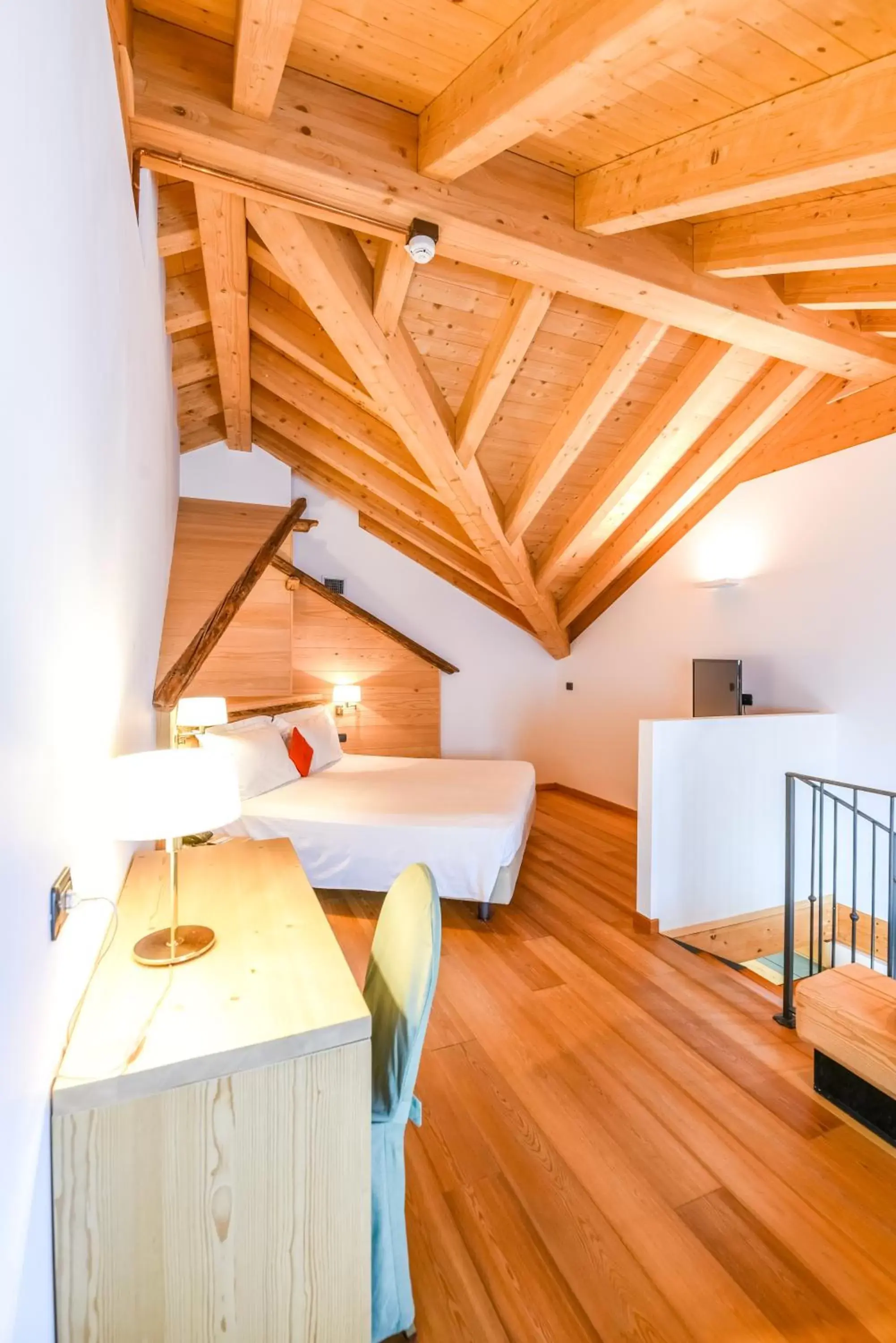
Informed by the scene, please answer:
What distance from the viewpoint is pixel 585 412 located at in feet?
11.2

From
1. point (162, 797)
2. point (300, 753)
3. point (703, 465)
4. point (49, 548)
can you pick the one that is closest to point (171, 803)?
point (162, 797)

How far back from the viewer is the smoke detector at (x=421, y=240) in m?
2.21

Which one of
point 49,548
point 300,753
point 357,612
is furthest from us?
point 357,612

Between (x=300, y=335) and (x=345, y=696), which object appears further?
(x=345, y=696)

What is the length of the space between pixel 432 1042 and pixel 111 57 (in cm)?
311

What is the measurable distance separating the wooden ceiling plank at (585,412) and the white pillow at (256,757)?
2.17 meters

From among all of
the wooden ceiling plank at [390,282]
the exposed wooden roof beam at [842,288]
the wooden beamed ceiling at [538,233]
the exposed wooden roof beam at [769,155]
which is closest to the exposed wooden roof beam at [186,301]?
the wooden beamed ceiling at [538,233]

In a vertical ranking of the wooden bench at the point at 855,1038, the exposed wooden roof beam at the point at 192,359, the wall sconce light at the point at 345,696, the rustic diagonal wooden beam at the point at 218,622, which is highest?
the exposed wooden roof beam at the point at 192,359

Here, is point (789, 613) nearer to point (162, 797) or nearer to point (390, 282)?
point (390, 282)

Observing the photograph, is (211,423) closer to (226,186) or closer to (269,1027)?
(226,186)

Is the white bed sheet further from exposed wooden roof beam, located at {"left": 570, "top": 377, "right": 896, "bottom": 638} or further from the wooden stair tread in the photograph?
exposed wooden roof beam, located at {"left": 570, "top": 377, "right": 896, "bottom": 638}

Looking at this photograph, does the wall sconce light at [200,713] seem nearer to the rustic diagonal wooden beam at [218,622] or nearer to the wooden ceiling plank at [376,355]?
the rustic diagonal wooden beam at [218,622]

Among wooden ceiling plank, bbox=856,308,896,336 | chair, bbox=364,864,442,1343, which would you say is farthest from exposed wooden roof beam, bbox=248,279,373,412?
chair, bbox=364,864,442,1343

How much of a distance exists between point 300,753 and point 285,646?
125 cm
